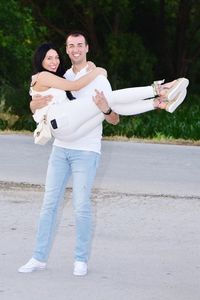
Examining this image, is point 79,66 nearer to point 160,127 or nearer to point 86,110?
point 86,110

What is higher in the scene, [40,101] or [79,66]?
[79,66]

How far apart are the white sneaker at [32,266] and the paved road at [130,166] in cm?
311

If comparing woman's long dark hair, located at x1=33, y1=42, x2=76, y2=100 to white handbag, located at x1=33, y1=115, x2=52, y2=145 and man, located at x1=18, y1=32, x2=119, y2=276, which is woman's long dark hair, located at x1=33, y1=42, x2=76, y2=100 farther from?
white handbag, located at x1=33, y1=115, x2=52, y2=145

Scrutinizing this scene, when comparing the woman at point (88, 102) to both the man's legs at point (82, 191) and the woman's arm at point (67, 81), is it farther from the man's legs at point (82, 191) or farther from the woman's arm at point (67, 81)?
the man's legs at point (82, 191)

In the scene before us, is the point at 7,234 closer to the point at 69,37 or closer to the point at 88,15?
the point at 69,37

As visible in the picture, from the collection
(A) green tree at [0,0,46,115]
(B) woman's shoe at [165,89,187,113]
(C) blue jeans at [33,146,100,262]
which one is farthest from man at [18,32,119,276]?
(A) green tree at [0,0,46,115]

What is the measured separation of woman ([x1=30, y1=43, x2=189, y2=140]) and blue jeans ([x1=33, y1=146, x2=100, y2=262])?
164 mm

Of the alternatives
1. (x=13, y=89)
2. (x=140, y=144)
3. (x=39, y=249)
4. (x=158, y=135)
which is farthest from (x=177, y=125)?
(x=39, y=249)

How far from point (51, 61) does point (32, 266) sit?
1.30 meters

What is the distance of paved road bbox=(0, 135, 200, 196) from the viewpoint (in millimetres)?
9281

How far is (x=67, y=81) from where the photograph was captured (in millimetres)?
5633

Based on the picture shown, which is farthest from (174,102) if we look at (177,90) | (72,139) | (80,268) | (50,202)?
(80,268)

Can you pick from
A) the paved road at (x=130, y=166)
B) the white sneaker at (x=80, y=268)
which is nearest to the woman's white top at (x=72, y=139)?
the white sneaker at (x=80, y=268)

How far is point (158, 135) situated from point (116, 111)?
26.6ft
